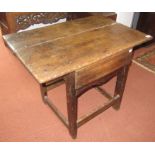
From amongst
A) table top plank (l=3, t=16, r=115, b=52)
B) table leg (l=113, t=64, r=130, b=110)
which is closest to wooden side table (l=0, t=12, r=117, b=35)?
table top plank (l=3, t=16, r=115, b=52)

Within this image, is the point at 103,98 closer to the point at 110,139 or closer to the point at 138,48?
the point at 110,139

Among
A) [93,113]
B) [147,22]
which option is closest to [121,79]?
[93,113]

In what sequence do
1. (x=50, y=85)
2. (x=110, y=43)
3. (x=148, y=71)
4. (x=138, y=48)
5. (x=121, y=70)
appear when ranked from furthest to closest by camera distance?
1. (x=138, y=48)
2. (x=148, y=71)
3. (x=50, y=85)
4. (x=121, y=70)
5. (x=110, y=43)

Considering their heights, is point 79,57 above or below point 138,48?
above

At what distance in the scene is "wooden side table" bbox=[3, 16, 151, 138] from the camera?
1.00 metres

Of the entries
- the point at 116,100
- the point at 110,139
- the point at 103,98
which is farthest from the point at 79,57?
the point at 103,98

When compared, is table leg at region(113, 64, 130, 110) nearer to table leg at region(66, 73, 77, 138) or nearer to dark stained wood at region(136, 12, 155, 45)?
table leg at region(66, 73, 77, 138)

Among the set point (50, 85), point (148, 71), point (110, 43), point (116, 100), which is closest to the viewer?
point (110, 43)

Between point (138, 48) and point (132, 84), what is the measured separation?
0.96 meters

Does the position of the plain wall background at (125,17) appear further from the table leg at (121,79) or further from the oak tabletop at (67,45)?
the table leg at (121,79)

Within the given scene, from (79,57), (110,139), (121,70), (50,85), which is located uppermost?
(79,57)

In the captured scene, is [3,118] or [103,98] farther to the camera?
[103,98]

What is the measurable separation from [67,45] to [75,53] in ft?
0.41

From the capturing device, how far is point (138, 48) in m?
2.81
